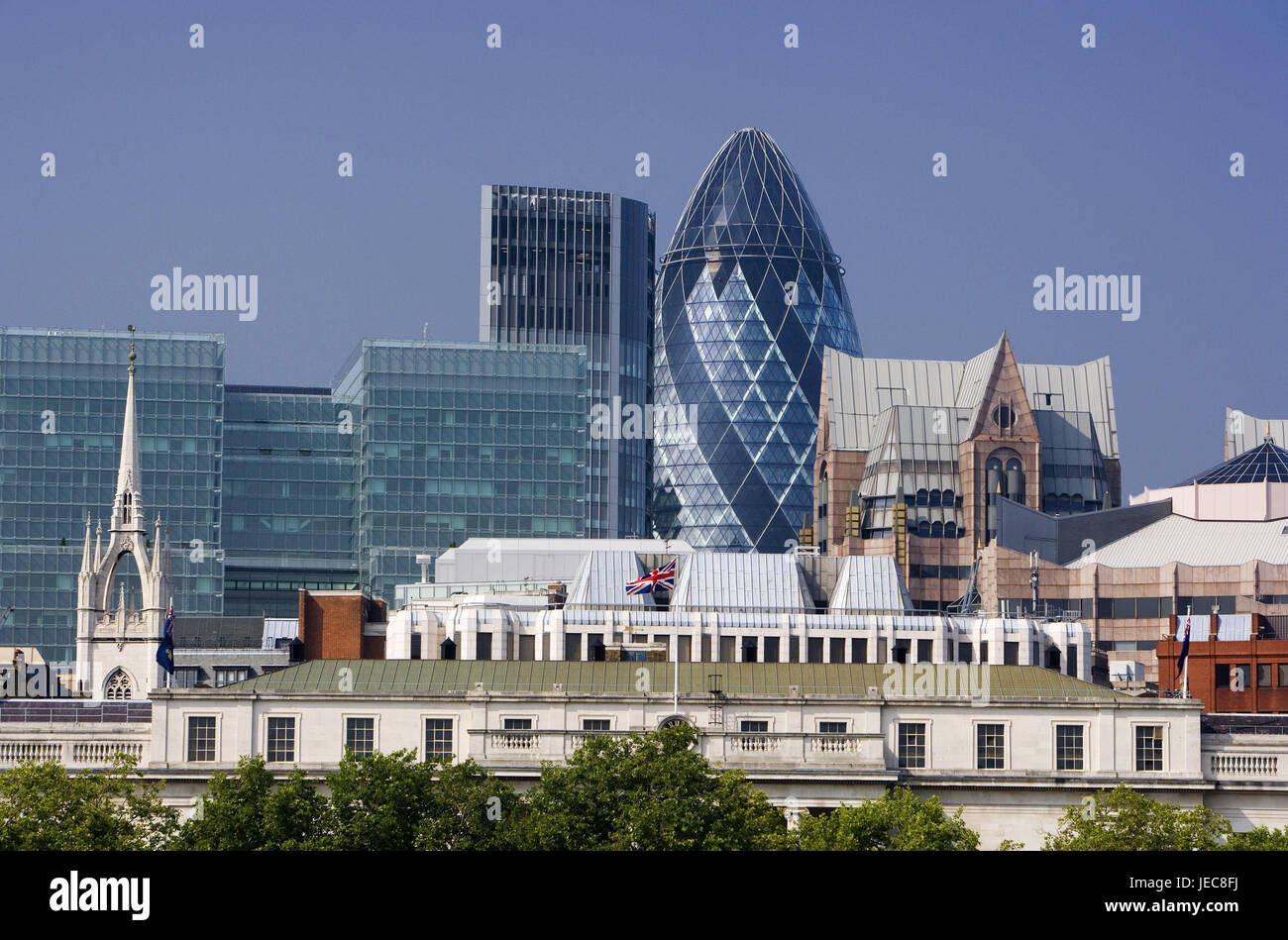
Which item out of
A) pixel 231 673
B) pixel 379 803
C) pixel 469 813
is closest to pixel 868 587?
pixel 231 673

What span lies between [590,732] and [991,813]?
16671 mm

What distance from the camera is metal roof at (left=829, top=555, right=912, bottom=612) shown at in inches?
6068

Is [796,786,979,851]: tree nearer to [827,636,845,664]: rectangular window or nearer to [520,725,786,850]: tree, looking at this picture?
[520,725,786,850]: tree

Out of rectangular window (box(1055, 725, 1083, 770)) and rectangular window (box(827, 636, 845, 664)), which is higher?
rectangular window (box(827, 636, 845, 664))

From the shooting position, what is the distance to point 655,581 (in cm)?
14412

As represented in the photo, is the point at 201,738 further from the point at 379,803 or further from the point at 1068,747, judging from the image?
the point at 1068,747

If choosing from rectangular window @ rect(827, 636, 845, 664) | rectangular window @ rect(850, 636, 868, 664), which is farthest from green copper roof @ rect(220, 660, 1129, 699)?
rectangular window @ rect(850, 636, 868, 664)

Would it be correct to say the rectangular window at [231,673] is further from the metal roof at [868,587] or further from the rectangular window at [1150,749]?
the rectangular window at [1150,749]

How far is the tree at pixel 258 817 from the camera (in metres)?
76.1

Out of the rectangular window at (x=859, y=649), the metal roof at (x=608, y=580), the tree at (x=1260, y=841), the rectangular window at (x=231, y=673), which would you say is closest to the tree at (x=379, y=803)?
the tree at (x=1260, y=841)

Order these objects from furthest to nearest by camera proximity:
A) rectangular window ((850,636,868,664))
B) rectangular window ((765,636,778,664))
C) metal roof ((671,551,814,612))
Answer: metal roof ((671,551,814,612)) → rectangular window ((850,636,868,664)) → rectangular window ((765,636,778,664))

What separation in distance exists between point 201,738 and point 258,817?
1893cm

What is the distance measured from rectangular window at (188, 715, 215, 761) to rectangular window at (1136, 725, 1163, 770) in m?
37.4
